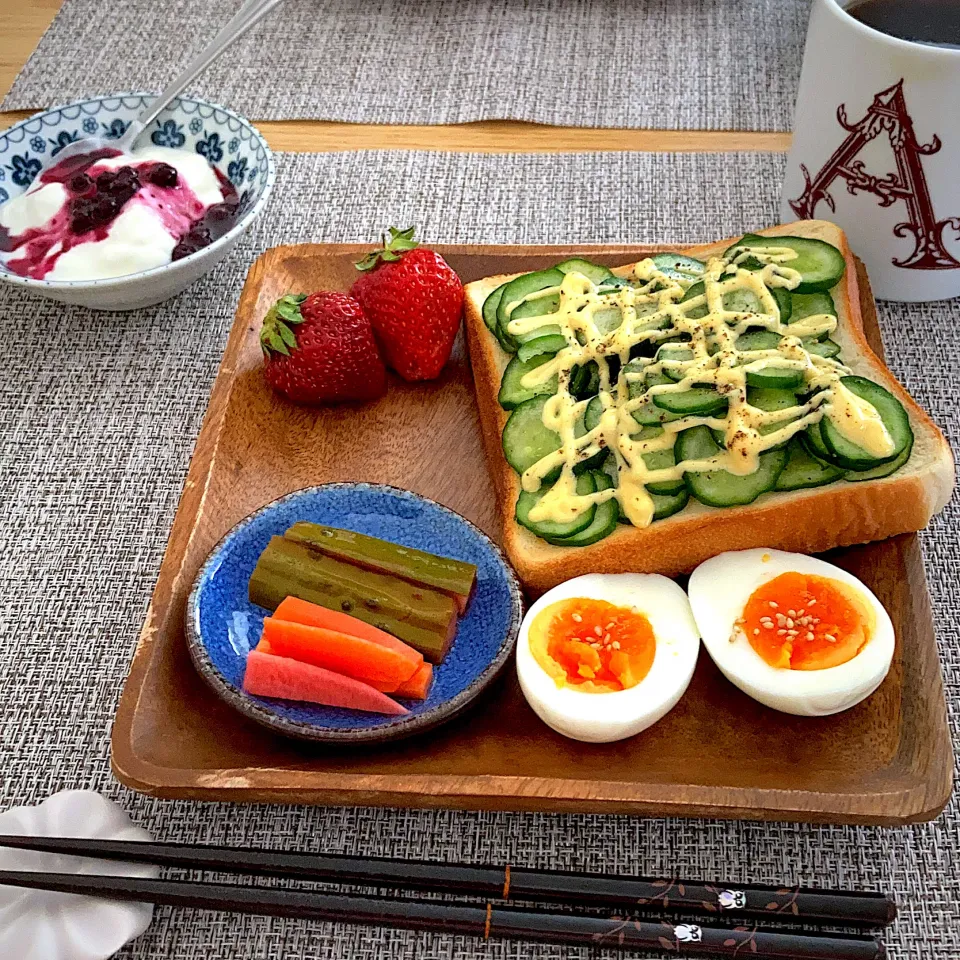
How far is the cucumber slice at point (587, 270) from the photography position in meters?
2.17

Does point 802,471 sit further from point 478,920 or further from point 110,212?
point 110,212

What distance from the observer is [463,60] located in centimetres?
323

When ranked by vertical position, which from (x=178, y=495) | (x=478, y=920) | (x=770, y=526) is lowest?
(x=178, y=495)

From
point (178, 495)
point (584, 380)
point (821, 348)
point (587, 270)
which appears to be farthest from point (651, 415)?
point (178, 495)

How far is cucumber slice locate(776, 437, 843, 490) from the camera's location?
179cm

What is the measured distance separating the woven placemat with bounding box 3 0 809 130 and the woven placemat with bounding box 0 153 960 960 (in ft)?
0.79

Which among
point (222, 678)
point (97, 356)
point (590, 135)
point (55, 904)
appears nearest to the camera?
point (55, 904)

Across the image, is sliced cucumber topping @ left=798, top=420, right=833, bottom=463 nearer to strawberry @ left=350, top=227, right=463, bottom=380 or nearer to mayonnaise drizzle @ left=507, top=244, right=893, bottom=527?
mayonnaise drizzle @ left=507, top=244, right=893, bottom=527

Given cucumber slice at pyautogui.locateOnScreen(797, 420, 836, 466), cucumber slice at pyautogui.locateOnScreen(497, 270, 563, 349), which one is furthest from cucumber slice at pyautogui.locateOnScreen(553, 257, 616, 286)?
cucumber slice at pyautogui.locateOnScreen(797, 420, 836, 466)

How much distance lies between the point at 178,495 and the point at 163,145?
1.01 meters

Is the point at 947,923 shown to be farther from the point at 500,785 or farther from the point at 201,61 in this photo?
the point at 201,61

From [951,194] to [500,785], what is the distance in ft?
5.07

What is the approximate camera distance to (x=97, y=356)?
2508mm

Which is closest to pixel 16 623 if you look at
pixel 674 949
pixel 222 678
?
pixel 222 678
